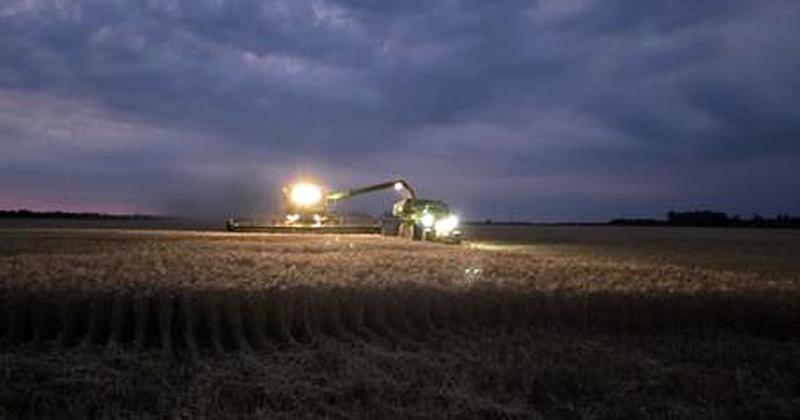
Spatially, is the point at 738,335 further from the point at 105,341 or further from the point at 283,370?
the point at 105,341

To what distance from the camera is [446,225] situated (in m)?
50.6

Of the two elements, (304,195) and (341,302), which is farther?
(304,195)

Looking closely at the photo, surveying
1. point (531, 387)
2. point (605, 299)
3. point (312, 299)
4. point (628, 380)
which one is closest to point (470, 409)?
point (531, 387)

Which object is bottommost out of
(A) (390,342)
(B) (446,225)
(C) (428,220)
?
(A) (390,342)

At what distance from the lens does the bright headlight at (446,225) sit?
5034 centimetres

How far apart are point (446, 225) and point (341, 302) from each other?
32.0 meters

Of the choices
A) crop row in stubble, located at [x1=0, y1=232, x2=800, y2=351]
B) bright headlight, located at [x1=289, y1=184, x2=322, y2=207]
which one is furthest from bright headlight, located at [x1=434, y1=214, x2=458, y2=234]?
crop row in stubble, located at [x1=0, y1=232, x2=800, y2=351]

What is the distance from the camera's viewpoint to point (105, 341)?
53.0 feet

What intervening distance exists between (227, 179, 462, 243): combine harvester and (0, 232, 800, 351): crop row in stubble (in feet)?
80.3

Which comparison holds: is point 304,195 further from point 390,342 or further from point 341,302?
point 390,342

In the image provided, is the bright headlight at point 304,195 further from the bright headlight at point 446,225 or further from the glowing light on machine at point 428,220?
the bright headlight at point 446,225

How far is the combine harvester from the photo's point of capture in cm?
5062

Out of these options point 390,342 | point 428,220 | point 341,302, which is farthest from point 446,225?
point 390,342

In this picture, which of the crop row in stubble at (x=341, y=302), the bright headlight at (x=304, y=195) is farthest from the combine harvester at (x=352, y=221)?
the crop row in stubble at (x=341, y=302)
